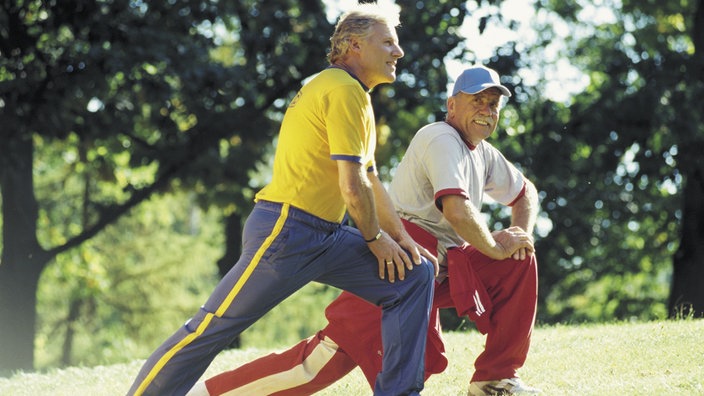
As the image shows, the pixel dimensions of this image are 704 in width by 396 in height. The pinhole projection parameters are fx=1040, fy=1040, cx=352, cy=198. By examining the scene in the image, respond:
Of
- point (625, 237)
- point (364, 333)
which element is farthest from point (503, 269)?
point (625, 237)

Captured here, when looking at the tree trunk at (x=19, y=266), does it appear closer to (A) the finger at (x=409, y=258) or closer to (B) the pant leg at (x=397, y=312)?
(B) the pant leg at (x=397, y=312)

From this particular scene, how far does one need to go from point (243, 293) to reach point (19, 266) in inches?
404

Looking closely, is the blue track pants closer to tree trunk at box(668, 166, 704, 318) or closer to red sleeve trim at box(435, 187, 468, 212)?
red sleeve trim at box(435, 187, 468, 212)

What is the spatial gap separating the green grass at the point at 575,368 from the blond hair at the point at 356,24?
7.20 ft

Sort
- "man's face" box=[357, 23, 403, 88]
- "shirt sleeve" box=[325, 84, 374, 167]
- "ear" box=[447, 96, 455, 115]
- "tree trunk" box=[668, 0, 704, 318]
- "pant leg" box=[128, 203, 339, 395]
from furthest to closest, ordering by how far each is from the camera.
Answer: "tree trunk" box=[668, 0, 704, 318] → "ear" box=[447, 96, 455, 115] → "man's face" box=[357, 23, 403, 88] → "pant leg" box=[128, 203, 339, 395] → "shirt sleeve" box=[325, 84, 374, 167]

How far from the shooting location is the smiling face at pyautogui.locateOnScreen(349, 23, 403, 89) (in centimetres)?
475

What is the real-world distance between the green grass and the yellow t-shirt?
1.83 metres

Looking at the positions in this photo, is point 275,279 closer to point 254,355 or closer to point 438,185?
point 438,185

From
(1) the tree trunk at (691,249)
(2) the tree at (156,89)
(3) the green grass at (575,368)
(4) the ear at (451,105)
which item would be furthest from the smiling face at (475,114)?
(1) the tree trunk at (691,249)

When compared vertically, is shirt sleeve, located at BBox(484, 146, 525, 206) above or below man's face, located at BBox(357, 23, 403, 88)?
below

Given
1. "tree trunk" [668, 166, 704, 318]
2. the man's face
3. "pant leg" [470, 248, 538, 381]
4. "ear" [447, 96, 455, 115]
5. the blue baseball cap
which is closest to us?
the man's face

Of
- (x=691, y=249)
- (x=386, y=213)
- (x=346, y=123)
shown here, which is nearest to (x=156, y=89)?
(x=691, y=249)

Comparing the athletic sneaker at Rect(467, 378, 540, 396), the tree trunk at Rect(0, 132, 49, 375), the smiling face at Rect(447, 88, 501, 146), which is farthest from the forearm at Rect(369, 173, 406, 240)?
the tree trunk at Rect(0, 132, 49, 375)

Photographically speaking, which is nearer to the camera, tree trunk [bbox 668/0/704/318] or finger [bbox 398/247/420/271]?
finger [bbox 398/247/420/271]
